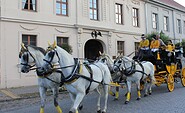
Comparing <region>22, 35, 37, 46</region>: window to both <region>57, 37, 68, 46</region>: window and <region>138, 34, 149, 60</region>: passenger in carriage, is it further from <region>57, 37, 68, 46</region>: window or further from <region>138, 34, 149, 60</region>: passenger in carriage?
<region>138, 34, 149, 60</region>: passenger in carriage

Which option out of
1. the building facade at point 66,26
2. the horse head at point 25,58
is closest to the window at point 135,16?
the building facade at point 66,26

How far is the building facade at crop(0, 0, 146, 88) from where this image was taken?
12805mm

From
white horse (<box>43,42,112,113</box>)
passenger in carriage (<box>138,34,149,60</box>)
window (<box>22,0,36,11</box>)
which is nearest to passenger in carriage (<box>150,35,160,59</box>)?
passenger in carriage (<box>138,34,149,60</box>)

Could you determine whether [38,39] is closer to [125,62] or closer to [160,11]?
[125,62]

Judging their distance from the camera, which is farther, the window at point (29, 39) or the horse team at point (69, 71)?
the window at point (29, 39)

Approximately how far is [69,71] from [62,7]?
1155 centimetres

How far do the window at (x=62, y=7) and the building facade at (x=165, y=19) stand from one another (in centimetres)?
990

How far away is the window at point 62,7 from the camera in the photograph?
15286 millimetres

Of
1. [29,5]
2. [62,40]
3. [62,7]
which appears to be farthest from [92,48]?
[29,5]

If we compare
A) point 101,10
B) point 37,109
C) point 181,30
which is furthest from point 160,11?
point 37,109

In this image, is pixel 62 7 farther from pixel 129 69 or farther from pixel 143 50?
pixel 129 69

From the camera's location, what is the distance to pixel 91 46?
18.8 meters

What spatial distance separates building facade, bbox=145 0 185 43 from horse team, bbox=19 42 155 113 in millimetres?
15037

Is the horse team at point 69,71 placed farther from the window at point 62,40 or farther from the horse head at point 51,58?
the window at point 62,40
